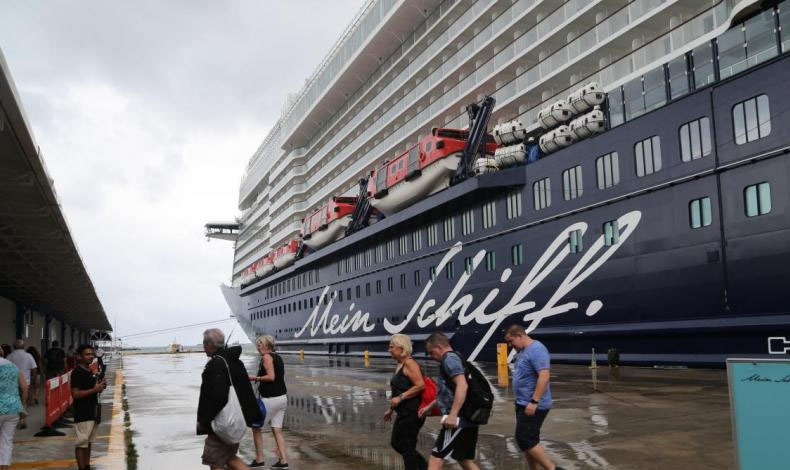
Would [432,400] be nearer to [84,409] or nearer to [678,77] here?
[84,409]

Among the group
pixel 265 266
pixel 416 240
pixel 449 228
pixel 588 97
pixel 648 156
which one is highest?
pixel 588 97

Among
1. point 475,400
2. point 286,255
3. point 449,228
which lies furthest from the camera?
point 286,255

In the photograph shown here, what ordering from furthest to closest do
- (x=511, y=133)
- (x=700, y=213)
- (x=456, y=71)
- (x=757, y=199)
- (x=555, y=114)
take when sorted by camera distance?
(x=456, y=71), (x=511, y=133), (x=555, y=114), (x=700, y=213), (x=757, y=199)

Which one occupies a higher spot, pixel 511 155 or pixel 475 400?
pixel 511 155

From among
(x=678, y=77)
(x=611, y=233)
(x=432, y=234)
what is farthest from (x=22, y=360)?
(x=432, y=234)

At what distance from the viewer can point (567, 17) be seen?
79.0 ft

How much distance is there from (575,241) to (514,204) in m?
3.71

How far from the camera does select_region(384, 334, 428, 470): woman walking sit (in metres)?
5.99

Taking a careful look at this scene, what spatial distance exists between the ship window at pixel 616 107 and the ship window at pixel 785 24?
16.1ft

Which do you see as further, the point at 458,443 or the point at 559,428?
the point at 559,428

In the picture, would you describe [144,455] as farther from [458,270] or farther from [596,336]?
[458,270]

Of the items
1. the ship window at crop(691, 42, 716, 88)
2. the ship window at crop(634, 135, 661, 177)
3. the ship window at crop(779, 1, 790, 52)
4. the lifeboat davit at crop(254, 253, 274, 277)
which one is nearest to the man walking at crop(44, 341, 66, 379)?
the ship window at crop(634, 135, 661, 177)

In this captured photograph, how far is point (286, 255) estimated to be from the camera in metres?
50.2

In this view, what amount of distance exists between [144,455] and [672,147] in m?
14.3
